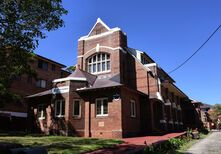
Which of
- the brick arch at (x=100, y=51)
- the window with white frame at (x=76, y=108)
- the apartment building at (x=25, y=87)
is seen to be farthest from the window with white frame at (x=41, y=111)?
the apartment building at (x=25, y=87)

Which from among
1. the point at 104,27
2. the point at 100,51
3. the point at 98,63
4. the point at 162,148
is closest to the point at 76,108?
the point at 98,63

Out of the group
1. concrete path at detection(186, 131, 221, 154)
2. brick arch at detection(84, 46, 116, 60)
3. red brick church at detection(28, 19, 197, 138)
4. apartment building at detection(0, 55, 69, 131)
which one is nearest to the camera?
concrete path at detection(186, 131, 221, 154)

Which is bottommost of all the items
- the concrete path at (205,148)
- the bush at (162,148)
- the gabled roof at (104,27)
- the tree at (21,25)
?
the concrete path at (205,148)

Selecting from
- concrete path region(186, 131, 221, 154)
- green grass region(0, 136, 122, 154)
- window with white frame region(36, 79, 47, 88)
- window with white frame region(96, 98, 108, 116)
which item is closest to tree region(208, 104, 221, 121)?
window with white frame region(36, 79, 47, 88)

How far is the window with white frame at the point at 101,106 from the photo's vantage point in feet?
73.9

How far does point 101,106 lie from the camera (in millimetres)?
22734

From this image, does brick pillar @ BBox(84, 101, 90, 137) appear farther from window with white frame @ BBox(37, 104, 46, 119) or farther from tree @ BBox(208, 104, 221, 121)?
tree @ BBox(208, 104, 221, 121)

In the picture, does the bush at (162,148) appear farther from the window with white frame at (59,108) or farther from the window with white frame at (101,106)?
the window with white frame at (59,108)

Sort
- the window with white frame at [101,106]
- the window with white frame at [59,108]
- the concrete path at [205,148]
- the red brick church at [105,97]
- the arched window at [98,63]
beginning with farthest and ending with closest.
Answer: the arched window at [98,63] < the window with white frame at [59,108] < the window with white frame at [101,106] < the red brick church at [105,97] < the concrete path at [205,148]

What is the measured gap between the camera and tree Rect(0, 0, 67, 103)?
1345 cm

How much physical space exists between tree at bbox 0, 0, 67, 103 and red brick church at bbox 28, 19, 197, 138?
886cm

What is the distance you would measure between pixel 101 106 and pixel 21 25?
1122cm

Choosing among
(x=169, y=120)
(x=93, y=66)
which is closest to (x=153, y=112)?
(x=169, y=120)

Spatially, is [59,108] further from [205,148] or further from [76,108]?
[205,148]
